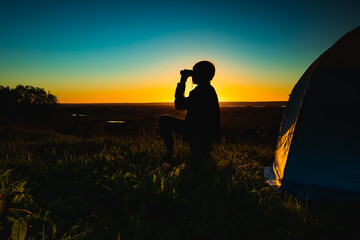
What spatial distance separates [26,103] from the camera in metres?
15.1

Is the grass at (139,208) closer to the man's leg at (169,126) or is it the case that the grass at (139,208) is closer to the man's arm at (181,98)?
the man's leg at (169,126)

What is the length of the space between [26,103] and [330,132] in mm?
18636

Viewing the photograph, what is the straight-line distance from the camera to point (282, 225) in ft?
6.83

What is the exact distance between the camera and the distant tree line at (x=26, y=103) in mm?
14352

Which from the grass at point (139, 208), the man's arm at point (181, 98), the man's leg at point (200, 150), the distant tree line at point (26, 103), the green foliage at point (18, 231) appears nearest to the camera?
the green foliage at point (18, 231)

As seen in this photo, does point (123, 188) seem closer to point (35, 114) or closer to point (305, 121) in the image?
point (305, 121)

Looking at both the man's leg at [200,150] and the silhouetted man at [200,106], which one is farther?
the man's leg at [200,150]

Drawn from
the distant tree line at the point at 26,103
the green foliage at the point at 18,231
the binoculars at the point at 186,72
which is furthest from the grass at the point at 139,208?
the distant tree line at the point at 26,103

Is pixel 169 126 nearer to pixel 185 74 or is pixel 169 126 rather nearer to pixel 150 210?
pixel 185 74

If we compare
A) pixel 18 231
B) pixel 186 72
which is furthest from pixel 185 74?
pixel 18 231

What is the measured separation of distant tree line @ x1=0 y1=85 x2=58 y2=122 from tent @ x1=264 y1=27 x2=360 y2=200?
57.1 feet

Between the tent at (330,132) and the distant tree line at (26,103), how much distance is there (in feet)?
57.1

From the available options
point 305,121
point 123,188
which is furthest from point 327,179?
point 123,188

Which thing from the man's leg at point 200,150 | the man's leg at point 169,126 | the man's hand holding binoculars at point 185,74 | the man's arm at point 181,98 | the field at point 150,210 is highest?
the man's hand holding binoculars at point 185,74
